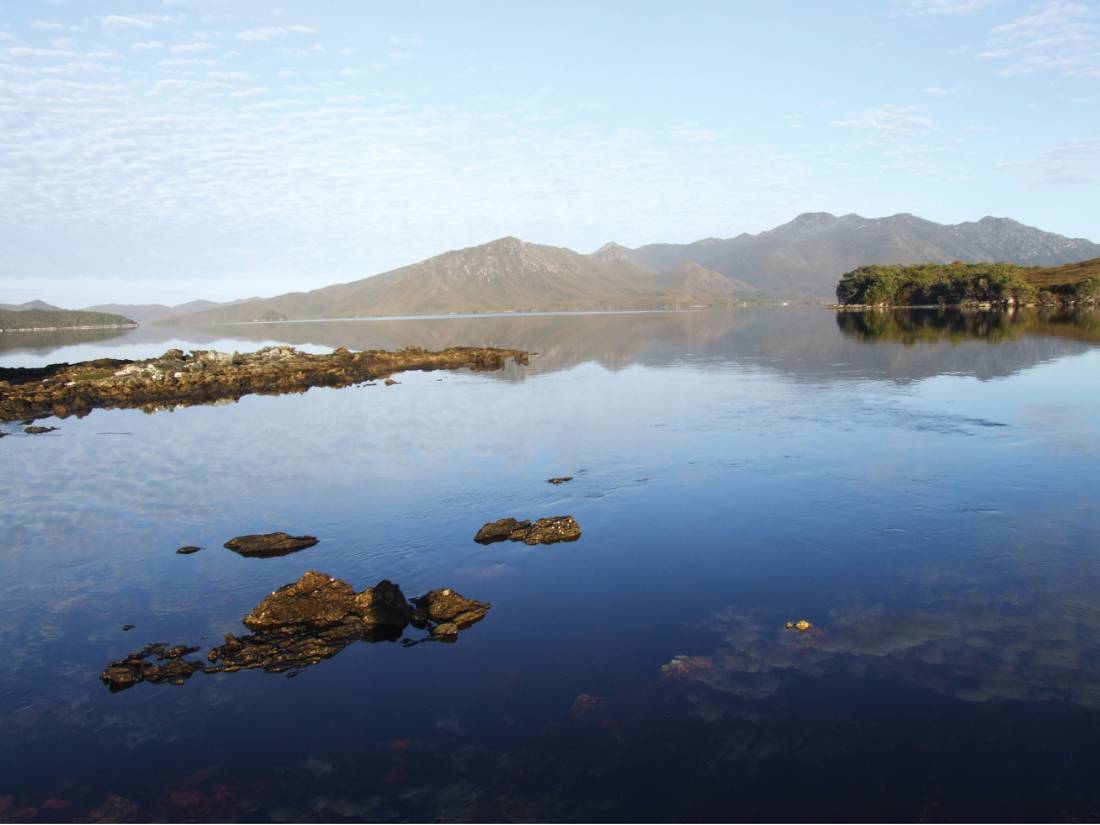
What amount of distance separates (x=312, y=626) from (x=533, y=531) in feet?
28.1

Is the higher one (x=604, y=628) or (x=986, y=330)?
(x=986, y=330)

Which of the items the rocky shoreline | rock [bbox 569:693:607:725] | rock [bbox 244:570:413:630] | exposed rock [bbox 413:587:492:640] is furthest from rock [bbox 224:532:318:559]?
the rocky shoreline

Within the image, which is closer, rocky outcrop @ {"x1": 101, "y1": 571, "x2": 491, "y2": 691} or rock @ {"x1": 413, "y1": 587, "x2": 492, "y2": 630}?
rocky outcrop @ {"x1": 101, "y1": 571, "x2": 491, "y2": 691}

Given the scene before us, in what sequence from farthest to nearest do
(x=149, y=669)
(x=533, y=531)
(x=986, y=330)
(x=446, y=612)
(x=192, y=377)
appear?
1. (x=986, y=330)
2. (x=192, y=377)
3. (x=533, y=531)
4. (x=446, y=612)
5. (x=149, y=669)

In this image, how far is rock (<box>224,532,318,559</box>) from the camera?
23.3 m

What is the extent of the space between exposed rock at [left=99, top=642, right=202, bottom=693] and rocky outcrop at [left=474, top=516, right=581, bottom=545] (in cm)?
986

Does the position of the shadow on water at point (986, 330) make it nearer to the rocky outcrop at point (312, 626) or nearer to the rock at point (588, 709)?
the rocky outcrop at point (312, 626)

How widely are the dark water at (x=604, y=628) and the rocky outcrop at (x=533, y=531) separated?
601mm

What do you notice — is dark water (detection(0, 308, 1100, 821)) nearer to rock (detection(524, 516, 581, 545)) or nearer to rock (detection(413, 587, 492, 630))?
rock (detection(413, 587, 492, 630))

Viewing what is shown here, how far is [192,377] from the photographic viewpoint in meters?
70.4

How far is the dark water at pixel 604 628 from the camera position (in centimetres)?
1187

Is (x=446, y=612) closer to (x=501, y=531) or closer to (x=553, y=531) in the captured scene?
(x=501, y=531)

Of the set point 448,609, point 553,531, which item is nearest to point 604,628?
point 448,609

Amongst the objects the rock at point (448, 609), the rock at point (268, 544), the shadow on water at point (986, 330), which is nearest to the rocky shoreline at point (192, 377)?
the rock at point (268, 544)
